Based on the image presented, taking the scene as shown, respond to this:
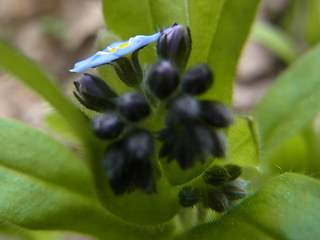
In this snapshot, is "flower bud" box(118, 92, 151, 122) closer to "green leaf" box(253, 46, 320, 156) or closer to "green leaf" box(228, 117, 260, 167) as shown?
"green leaf" box(228, 117, 260, 167)

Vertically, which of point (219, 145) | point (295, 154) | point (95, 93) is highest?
point (95, 93)

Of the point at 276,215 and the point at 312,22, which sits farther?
the point at 312,22

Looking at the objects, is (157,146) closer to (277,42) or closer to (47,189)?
(47,189)

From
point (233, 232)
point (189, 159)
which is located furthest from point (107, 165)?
point (233, 232)

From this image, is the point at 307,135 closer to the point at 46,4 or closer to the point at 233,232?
the point at 233,232

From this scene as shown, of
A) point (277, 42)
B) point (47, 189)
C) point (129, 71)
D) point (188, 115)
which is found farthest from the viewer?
point (277, 42)

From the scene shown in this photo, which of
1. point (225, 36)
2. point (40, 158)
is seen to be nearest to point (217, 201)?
point (225, 36)

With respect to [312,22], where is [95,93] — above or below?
above

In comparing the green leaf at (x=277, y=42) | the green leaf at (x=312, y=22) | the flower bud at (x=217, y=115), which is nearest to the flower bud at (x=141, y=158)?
the flower bud at (x=217, y=115)
